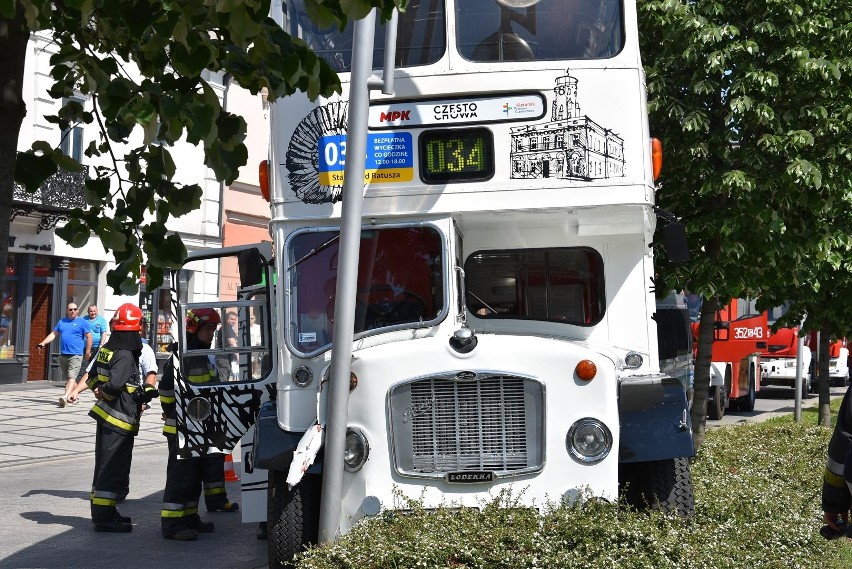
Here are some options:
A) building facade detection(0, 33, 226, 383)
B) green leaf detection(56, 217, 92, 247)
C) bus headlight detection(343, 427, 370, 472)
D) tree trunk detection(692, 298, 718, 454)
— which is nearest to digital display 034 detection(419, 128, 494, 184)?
bus headlight detection(343, 427, 370, 472)

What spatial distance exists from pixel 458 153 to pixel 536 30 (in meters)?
0.97

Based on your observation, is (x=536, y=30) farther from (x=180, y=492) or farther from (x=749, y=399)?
(x=749, y=399)

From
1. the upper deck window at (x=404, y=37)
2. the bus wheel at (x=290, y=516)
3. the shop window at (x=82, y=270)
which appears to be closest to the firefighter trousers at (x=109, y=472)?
the bus wheel at (x=290, y=516)

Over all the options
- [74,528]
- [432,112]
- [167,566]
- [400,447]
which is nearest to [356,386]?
[400,447]

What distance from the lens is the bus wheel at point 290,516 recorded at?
7.59 meters

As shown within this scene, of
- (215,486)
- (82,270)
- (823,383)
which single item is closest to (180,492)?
(215,486)

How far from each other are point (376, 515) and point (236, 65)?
3.37m

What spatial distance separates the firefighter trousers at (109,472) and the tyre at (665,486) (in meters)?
4.57

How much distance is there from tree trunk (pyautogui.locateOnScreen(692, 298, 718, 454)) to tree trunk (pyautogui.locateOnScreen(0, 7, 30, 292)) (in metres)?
10.6

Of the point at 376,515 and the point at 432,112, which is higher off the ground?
the point at 432,112

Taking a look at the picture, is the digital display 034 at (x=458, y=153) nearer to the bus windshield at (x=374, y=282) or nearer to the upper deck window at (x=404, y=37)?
the bus windshield at (x=374, y=282)

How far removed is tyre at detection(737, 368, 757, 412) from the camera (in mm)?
26703

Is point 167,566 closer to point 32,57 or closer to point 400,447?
point 400,447

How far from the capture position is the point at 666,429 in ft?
25.5
